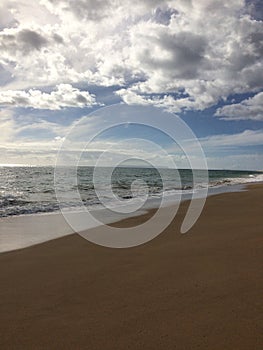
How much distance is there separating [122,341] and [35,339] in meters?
1.01

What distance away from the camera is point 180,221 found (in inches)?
439

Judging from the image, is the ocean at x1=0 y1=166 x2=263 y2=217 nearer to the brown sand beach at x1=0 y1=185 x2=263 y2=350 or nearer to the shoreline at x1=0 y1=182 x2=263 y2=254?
the shoreline at x1=0 y1=182 x2=263 y2=254

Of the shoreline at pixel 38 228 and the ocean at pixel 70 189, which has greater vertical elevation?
the ocean at pixel 70 189

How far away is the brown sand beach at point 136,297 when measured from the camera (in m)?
3.44

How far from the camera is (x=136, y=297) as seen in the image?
443 centimetres

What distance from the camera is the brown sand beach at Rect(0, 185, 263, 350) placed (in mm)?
3441

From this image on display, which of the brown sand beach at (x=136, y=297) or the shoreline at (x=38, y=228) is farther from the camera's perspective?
the shoreline at (x=38, y=228)

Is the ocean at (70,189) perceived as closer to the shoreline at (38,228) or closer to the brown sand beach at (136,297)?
the shoreline at (38,228)

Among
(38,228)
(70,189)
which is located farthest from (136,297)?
(70,189)

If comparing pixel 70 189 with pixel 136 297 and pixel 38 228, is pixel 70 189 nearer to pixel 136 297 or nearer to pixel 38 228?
pixel 38 228

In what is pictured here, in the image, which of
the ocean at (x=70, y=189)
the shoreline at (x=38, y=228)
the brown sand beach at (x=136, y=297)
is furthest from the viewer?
the ocean at (x=70, y=189)

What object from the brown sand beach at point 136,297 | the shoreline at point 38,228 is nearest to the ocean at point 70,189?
the shoreline at point 38,228

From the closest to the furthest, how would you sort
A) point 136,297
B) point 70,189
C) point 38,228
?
1. point 136,297
2. point 38,228
3. point 70,189

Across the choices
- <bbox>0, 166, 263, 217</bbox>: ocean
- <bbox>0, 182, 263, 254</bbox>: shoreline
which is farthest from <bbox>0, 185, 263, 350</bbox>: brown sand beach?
<bbox>0, 166, 263, 217</bbox>: ocean
